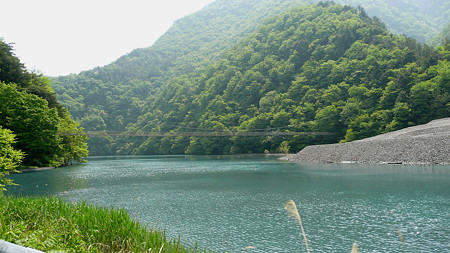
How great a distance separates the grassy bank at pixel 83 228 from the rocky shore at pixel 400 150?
3180 centimetres

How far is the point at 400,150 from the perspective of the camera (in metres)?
34.9

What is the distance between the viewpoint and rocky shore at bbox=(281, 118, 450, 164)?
106 feet

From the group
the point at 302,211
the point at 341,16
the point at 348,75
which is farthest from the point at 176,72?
the point at 302,211

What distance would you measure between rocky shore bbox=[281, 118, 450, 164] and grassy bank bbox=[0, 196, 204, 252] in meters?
31.8

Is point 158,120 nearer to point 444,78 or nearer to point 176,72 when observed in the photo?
point 176,72

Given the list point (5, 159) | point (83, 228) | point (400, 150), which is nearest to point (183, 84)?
point (400, 150)

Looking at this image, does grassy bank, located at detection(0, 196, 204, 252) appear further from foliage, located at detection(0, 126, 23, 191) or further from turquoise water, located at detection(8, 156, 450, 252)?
foliage, located at detection(0, 126, 23, 191)

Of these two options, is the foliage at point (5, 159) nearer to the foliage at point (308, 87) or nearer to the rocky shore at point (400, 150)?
the rocky shore at point (400, 150)

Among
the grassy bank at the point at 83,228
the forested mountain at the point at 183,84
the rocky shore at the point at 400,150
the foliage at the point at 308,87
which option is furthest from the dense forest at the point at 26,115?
the forested mountain at the point at 183,84

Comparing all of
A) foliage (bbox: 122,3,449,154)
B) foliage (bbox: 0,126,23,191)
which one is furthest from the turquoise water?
foliage (bbox: 122,3,449,154)

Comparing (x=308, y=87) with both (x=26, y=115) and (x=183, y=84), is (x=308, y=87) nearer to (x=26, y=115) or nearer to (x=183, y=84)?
(x=183, y=84)

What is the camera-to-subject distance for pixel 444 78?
50562 mm

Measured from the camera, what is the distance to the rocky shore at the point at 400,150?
32.2 m

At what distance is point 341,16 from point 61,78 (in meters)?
94.8
